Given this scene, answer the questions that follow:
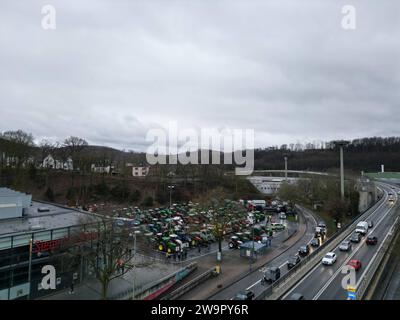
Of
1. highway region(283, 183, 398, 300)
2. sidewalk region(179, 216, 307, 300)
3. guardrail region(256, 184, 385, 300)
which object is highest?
guardrail region(256, 184, 385, 300)

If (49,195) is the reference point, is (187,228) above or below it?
below

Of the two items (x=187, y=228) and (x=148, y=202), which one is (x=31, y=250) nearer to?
(x=187, y=228)

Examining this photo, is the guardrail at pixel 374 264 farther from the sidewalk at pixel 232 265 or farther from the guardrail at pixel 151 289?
the guardrail at pixel 151 289

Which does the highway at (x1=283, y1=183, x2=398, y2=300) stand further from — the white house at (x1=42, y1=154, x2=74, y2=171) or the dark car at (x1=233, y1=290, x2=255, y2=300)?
the white house at (x1=42, y1=154, x2=74, y2=171)

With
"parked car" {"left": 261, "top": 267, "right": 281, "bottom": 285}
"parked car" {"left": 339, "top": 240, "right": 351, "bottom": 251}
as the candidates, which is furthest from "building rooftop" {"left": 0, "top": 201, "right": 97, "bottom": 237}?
"parked car" {"left": 339, "top": 240, "right": 351, "bottom": 251}

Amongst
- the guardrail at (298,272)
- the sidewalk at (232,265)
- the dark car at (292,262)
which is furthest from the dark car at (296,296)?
the dark car at (292,262)

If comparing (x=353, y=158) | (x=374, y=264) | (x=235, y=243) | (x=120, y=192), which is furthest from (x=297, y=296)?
(x=353, y=158)
